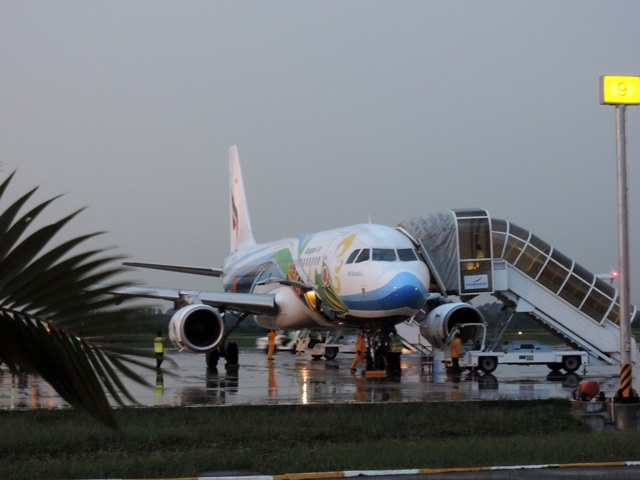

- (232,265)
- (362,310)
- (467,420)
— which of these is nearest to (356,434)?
(467,420)

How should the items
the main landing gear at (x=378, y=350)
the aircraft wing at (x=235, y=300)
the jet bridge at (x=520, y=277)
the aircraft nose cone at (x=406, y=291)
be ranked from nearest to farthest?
the aircraft nose cone at (x=406, y=291), the main landing gear at (x=378, y=350), the jet bridge at (x=520, y=277), the aircraft wing at (x=235, y=300)

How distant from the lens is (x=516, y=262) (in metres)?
24.8

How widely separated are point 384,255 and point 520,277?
13.1ft

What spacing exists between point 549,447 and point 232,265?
24.9 meters

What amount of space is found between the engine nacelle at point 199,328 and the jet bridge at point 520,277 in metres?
5.33

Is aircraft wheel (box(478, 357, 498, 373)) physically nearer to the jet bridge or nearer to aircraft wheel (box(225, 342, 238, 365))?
the jet bridge

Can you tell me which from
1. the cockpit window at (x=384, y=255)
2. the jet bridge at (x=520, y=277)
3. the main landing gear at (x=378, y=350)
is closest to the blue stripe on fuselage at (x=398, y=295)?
the cockpit window at (x=384, y=255)

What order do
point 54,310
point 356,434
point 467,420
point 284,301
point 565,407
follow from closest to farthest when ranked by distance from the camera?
1. point 54,310
2. point 356,434
3. point 467,420
4. point 565,407
5. point 284,301

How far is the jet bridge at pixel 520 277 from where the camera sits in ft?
79.8

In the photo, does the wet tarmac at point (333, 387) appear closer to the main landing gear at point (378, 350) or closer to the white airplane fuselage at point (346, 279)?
the main landing gear at point (378, 350)

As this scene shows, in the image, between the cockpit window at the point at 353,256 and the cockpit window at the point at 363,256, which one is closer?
the cockpit window at the point at 363,256

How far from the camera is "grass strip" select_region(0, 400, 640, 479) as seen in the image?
9555 millimetres

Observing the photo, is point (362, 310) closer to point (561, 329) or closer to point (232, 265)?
point (561, 329)

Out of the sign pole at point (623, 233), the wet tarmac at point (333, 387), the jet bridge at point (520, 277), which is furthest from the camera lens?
the jet bridge at point (520, 277)
